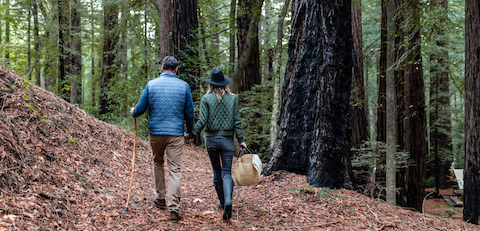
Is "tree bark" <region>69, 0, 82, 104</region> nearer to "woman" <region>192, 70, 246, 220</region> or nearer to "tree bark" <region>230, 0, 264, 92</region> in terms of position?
"tree bark" <region>230, 0, 264, 92</region>

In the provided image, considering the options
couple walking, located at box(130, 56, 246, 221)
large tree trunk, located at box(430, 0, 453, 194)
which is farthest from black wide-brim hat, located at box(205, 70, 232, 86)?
large tree trunk, located at box(430, 0, 453, 194)

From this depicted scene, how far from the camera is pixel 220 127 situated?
4.24 meters

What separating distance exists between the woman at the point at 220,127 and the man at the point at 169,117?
28cm

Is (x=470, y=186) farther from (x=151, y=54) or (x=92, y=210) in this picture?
(x=151, y=54)

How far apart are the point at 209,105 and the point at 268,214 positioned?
1.73 metres

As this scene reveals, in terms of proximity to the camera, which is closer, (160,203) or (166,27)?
(160,203)

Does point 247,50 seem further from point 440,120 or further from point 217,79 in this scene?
point 440,120

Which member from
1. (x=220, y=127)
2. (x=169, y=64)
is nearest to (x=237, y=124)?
(x=220, y=127)

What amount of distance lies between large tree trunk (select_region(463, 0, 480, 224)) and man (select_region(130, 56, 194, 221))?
225 inches

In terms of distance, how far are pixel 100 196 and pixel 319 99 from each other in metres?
3.73

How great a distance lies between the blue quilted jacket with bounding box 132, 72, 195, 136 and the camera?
4047 mm

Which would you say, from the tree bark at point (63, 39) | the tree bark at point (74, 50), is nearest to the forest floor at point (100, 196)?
the tree bark at point (63, 39)

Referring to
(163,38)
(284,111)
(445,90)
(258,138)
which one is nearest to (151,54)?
(163,38)

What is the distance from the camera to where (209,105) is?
14.1ft
